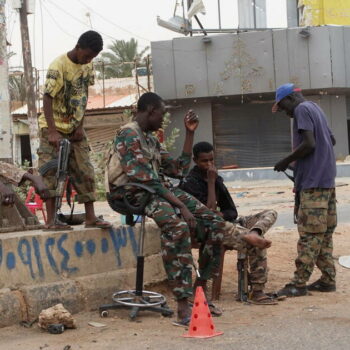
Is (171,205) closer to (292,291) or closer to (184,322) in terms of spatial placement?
(184,322)

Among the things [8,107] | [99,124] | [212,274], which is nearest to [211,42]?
[99,124]

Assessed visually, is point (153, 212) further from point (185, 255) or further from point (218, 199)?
point (218, 199)

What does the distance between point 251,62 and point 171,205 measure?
19.4 m

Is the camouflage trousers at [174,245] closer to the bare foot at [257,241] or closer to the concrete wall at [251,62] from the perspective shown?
the bare foot at [257,241]

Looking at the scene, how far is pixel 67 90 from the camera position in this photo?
5.57 metres

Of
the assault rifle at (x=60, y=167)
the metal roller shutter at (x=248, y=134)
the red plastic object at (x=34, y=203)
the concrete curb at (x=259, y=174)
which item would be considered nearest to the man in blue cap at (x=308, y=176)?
the assault rifle at (x=60, y=167)

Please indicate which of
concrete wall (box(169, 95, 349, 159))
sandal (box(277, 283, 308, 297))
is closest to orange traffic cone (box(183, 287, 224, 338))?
sandal (box(277, 283, 308, 297))

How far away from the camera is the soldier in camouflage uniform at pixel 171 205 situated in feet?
16.1

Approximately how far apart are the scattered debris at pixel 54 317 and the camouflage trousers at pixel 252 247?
4.58ft

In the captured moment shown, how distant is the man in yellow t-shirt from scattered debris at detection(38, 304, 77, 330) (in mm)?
868

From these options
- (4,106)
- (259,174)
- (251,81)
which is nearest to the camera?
(4,106)

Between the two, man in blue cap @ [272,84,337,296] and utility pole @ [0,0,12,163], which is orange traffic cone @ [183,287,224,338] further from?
utility pole @ [0,0,12,163]

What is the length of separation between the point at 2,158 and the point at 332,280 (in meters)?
3.18

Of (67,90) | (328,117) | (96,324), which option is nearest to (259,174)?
(328,117)
